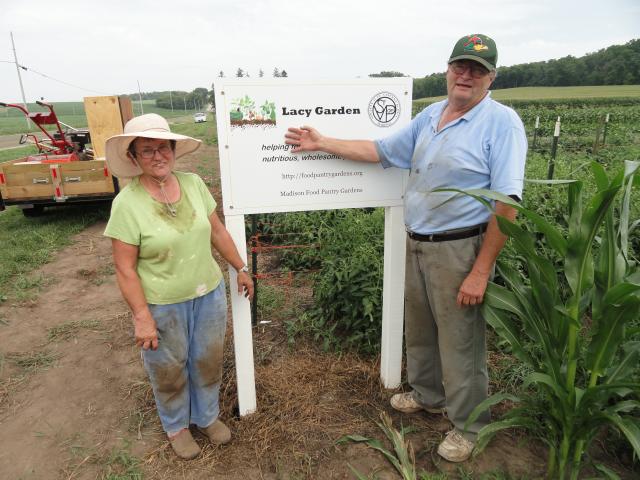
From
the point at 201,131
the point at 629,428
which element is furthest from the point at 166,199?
the point at 201,131

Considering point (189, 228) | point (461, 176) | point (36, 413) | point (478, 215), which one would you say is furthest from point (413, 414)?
point (36, 413)

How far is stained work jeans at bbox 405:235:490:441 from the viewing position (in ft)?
7.65

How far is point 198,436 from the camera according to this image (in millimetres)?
2709

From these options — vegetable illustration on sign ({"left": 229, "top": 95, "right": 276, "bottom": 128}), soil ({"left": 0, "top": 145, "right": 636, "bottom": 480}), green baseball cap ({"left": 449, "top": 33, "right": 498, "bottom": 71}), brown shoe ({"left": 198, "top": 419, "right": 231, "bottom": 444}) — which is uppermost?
green baseball cap ({"left": 449, "top": 33, "right": 498, "bottom": 71})

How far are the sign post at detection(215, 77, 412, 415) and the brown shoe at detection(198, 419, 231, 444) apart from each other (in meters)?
0.18

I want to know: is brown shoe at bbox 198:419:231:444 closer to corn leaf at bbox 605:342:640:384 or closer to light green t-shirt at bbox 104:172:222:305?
light green t-shirt at bbox 104:172:222:305

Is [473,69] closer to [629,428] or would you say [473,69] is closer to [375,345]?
[629,428]

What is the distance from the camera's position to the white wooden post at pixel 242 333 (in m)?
2.49

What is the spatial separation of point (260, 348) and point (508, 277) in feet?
6.69

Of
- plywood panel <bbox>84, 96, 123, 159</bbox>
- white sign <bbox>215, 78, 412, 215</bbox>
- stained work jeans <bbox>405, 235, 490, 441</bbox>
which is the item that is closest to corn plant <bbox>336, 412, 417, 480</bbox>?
stained work jeans <bbox>405, 235, 490, 441</bbox>

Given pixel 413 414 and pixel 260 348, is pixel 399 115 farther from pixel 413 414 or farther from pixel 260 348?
pixel 260 348

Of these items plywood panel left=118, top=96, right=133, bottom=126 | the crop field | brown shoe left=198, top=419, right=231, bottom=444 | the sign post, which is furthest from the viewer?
plywood panel left=118, top=96, right=133, bottom=126

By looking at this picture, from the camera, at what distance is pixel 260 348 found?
11.7 feet

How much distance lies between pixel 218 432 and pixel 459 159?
2.06 meters
